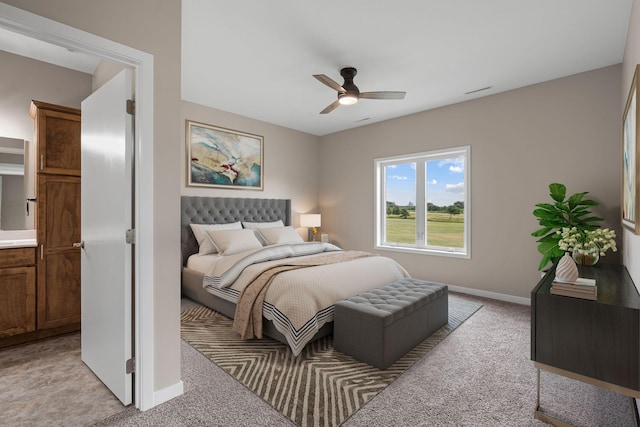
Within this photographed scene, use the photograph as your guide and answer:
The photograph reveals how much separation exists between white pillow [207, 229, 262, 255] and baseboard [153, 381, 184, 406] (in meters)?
2.06

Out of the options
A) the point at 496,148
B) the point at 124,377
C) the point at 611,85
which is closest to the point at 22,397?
the point at 124,377

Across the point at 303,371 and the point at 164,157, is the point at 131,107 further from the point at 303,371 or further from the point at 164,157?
the point at 303,371

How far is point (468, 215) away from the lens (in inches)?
173

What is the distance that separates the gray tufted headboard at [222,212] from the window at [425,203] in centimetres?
181

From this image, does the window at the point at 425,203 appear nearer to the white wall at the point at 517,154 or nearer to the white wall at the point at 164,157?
the white wall at the point at 517,154

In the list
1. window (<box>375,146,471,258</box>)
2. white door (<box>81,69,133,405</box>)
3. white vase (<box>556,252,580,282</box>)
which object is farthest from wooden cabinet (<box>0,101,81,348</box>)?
window (<box>375,146,471,258</box>)

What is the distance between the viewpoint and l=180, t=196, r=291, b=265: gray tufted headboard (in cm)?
437

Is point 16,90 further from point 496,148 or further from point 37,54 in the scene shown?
point 496,148

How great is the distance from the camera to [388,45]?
2.90 m

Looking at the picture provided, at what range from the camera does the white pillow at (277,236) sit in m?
4.64

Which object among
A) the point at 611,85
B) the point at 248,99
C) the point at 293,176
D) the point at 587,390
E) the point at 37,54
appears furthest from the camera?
the point at 293,176

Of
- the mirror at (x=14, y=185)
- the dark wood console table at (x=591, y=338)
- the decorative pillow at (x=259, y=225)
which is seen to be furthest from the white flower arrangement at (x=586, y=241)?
the mirror at (x=14, y=185)

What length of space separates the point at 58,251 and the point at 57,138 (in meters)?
1.05

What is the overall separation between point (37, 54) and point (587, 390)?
17.8 feet
